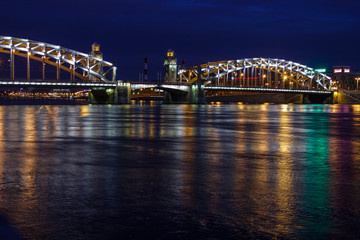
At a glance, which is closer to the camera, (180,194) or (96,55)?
(180,194)

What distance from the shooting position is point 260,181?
9.28 m

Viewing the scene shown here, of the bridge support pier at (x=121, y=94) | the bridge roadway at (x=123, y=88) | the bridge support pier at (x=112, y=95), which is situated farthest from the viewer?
the bridge support pier at (x=112, y=95)

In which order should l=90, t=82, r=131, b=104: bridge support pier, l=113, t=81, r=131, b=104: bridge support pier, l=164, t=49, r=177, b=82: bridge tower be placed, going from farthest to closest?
l=164, t=49, r=177, b=82: bridge tower → l=90, t=82, r=131, b=104: bridge support pier → l=113, t=81, r=131, b=104: bridge support pier

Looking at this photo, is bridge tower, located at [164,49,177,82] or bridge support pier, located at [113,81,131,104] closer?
bridge support pier, located at [113,81,131,104]

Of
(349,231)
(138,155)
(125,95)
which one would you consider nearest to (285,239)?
(349,231)

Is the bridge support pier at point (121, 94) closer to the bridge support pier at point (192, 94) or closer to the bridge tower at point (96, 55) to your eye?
the bridge tower at point (96, 55)

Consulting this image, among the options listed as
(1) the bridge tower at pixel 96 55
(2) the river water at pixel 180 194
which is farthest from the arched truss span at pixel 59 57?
(2) the river water at pixel 180 194

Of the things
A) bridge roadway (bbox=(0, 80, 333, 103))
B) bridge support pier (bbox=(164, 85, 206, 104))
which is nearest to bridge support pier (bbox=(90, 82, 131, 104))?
bridge roadway (bbox=(0, 80, 333, 103))

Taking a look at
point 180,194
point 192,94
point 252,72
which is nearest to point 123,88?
point 192,94

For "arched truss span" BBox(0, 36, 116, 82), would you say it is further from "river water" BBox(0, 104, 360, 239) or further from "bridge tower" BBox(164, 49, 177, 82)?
"river water" BBox(0, 104, 360, 239)

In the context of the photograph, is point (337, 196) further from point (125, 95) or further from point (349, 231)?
point (125, 95)

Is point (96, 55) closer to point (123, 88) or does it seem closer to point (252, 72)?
point (123, 88)

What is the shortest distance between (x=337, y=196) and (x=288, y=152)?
6.64 metres

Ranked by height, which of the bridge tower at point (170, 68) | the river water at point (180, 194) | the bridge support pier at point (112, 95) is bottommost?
the river water at point (180, 194)
